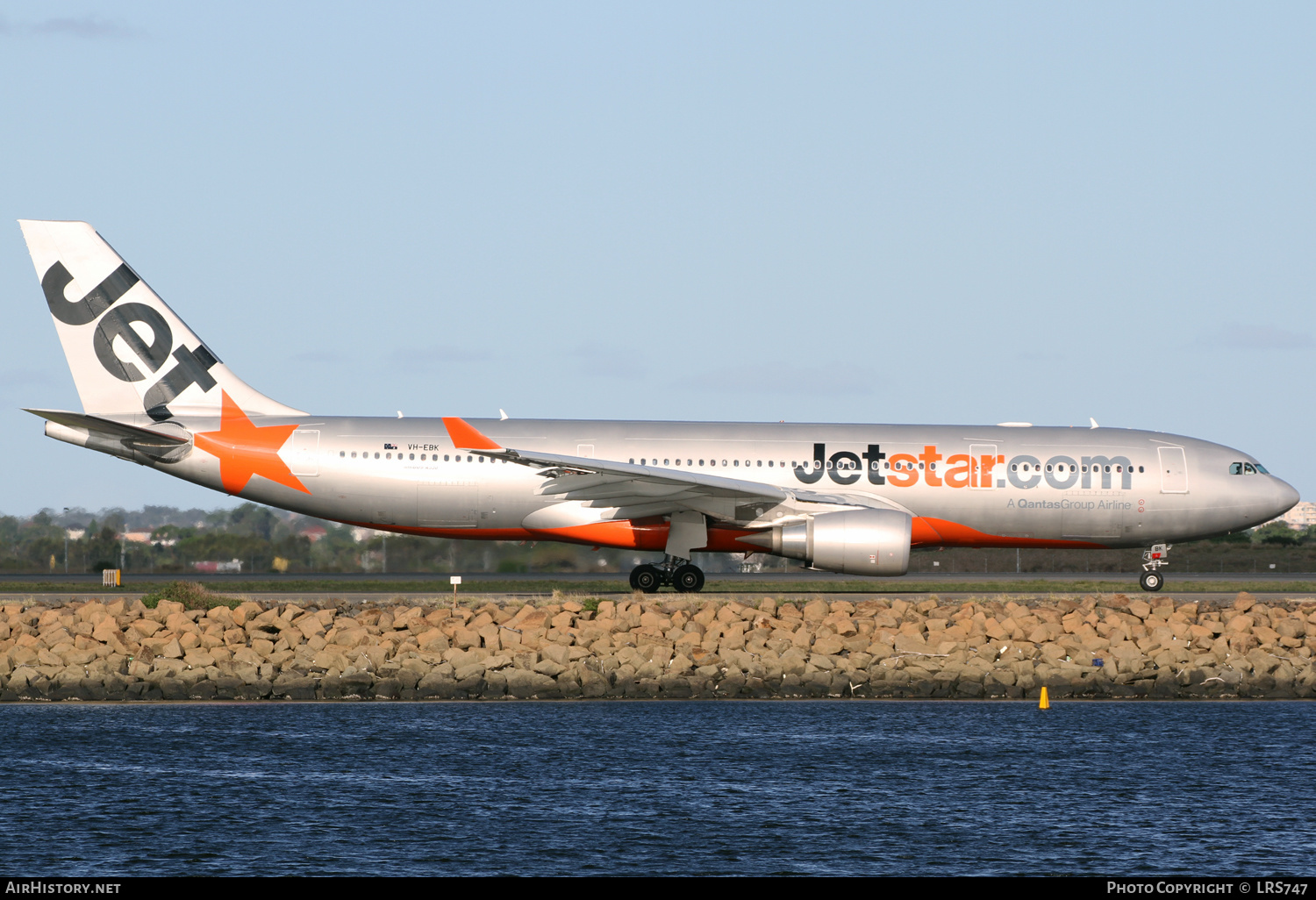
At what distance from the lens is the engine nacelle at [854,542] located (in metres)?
26.4

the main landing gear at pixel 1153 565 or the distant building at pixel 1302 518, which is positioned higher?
the distant building at pixel 1302 518

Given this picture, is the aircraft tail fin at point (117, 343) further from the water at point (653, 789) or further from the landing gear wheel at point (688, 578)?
the water at point (653, 789)

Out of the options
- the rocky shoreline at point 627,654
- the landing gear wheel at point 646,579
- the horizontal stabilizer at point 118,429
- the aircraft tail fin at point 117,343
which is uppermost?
the aircraft tail fin at point 117,343

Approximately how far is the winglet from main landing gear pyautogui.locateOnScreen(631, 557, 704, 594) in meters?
4.09

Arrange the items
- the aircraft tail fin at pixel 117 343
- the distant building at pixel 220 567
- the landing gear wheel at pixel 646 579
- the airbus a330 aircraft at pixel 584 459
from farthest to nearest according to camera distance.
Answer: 1. the distant building at pixel 220 567
2. the aircraft tail fin at pixel 117 343
3. the landing gear wheel at pixel 646 579
4. the airbus a330 aircraft at pixel 584 459

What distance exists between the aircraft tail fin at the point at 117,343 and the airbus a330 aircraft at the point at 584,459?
38mm

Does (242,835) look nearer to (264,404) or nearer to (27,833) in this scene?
(27,833)

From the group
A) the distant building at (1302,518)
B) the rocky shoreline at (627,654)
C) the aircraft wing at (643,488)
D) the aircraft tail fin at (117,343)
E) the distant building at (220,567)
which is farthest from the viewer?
the distant building at (1302,518)

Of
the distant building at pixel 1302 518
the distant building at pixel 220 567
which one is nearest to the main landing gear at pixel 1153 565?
the distant building at pixel 220 567

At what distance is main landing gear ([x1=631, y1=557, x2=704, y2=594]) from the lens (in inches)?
1144

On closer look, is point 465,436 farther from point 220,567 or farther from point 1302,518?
point 1302,518

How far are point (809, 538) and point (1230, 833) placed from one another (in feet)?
48.4

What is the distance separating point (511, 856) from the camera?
11352mm

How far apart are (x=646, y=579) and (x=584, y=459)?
3.28 m
